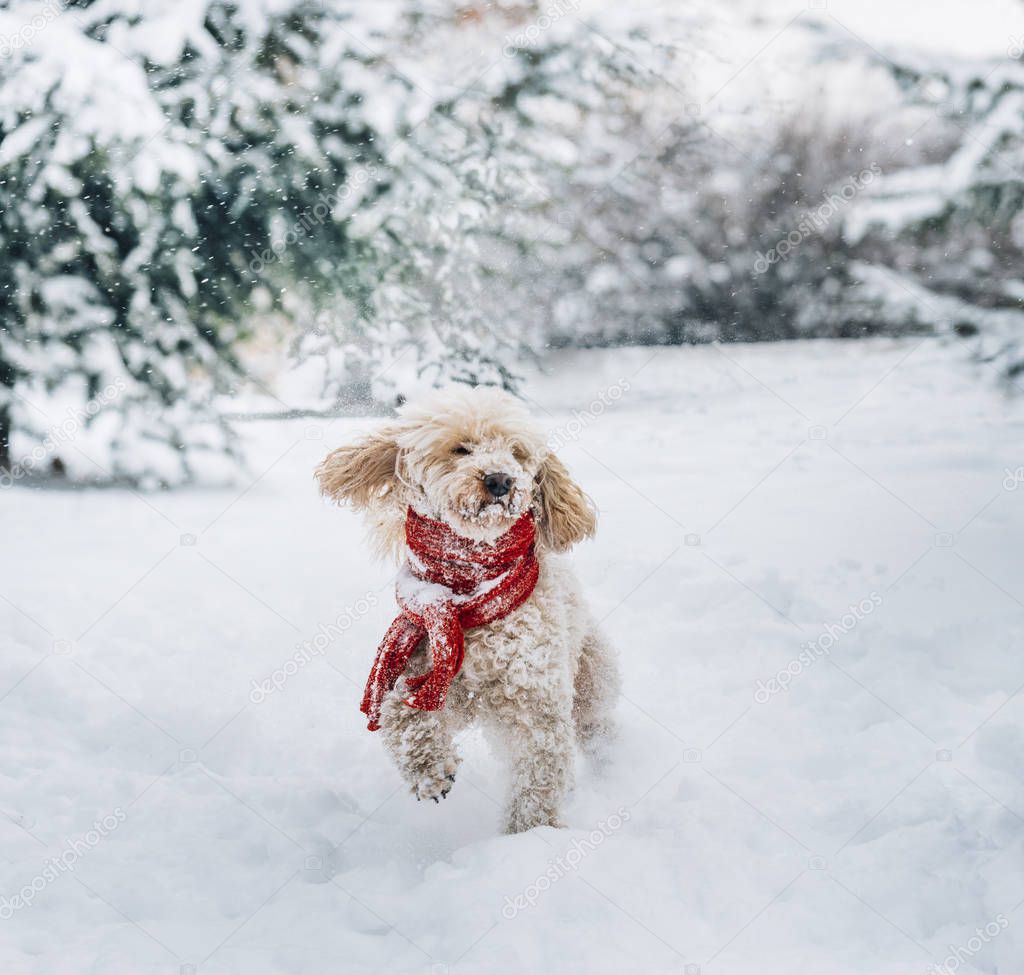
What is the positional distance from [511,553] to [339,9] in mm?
5360

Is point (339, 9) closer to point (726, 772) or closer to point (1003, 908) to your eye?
point (726, 772)

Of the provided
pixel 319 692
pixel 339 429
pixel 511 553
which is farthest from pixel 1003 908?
pixel 339 429

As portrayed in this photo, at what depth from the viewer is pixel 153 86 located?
6504 millimetres

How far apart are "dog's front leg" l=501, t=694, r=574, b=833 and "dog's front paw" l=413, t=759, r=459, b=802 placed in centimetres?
30

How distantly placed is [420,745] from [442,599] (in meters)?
0.52
